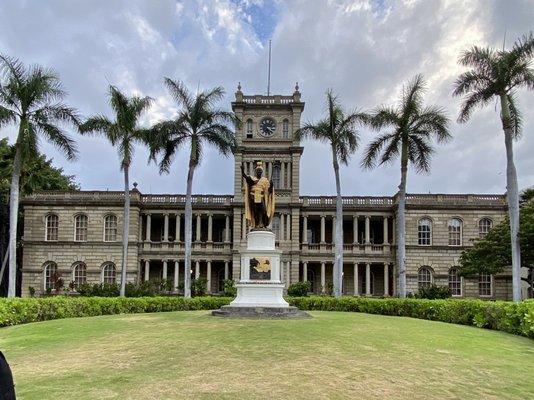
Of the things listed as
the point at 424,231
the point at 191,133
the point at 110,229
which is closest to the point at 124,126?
the point at 191,133

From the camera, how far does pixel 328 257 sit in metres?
46.4

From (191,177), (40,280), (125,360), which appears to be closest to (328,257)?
(191,177)

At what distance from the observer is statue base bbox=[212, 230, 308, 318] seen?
798 inches

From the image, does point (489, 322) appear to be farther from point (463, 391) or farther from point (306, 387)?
point (306, 387)

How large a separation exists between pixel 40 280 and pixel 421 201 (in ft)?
104

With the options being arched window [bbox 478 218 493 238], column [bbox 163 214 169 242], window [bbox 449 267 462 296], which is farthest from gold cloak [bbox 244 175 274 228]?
arched window [bbox 478 218 493 238]

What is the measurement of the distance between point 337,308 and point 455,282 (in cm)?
2115

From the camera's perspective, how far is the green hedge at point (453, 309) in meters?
16.4

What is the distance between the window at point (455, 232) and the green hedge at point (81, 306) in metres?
23.7

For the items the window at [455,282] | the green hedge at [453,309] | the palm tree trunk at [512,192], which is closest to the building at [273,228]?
the window at [455,282]

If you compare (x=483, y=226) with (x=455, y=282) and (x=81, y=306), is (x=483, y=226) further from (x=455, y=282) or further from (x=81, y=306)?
(x=81, y=306)

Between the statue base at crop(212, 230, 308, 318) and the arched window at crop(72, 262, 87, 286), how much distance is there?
93.9ft

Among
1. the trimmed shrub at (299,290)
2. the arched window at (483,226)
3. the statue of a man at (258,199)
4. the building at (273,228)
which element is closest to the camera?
the statue of a man at (258,199)

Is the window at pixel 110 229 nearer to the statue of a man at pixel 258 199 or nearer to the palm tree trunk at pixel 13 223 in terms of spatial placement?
the palm tree trunk at pixel 13 223
